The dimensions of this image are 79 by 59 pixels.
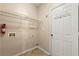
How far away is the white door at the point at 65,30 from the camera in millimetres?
1503

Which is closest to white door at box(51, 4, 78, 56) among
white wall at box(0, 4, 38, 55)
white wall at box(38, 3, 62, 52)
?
white wall at box(38, 3, 62, 52)

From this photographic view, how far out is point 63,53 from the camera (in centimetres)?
162

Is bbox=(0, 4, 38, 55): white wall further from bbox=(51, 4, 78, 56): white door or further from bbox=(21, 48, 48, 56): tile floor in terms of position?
bbox=(51, 4, 78, 56): white door

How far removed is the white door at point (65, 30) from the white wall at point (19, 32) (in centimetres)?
31

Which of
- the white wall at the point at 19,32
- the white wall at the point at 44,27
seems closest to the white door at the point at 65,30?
the white wall at the point at 44,27

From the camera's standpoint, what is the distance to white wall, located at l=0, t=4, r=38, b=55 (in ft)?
5.32

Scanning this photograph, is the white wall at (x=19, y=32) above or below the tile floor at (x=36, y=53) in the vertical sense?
above

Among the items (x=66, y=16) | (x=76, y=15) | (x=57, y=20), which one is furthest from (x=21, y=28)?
(x=76, y=15)

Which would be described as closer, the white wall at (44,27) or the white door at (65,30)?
the white door at (65,30)

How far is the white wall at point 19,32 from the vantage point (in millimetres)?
1623

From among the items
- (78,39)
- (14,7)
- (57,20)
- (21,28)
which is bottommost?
(78,39)

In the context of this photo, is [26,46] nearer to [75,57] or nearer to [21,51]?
[21,51]

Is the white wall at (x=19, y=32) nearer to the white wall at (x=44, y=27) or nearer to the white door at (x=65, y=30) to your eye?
the white wall at (x=44, y=27)

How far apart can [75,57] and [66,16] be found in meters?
0.59
